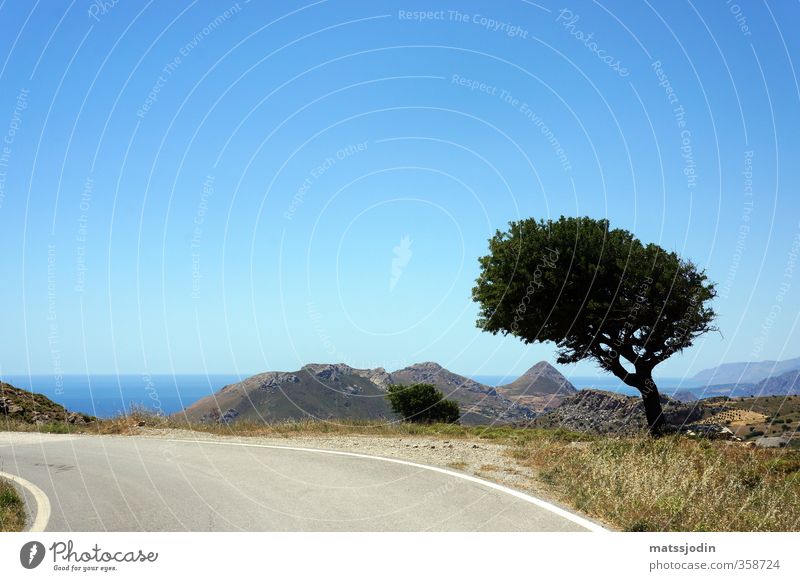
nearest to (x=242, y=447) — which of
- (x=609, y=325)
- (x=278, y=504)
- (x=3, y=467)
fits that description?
(x=3, y=467)

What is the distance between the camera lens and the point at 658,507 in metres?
9.44

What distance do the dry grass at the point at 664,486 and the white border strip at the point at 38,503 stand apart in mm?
8175

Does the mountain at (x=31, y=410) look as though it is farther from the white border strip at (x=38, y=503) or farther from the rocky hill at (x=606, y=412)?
the rocky hill at (x=606, y=412)

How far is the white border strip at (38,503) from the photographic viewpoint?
883 centimetres

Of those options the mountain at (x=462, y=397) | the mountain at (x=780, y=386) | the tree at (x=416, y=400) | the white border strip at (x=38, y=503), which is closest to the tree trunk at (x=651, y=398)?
the mountain at (x=780, y=386)

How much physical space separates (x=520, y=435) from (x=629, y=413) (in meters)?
24.2

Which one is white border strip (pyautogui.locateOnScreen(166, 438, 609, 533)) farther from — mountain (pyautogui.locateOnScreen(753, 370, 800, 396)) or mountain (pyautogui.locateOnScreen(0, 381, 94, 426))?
mountain (pyautogui.locateOnScreen(0, 381, 94, 426))

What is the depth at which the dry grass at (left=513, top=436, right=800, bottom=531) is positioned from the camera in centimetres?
906

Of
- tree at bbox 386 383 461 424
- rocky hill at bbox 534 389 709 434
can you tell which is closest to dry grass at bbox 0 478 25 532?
rocky hill at bbox 534 389 709 434

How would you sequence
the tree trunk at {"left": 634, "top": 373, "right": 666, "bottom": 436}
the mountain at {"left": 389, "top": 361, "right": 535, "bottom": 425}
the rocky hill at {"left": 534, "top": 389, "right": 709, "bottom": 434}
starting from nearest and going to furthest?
the tree trunk at {"left": 634, "top": 373, "right": 666, "bottom": 436} → the rocky hill at {"left": 534, "top": 389, "right": 709, "bottom": 434} → the mountain at {"left": 389, "top": 361, "right": 535, "bottom": 425}

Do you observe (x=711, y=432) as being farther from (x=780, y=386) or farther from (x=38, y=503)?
(x=38, y=503)

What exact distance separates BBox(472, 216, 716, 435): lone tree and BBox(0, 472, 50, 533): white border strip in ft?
69.9

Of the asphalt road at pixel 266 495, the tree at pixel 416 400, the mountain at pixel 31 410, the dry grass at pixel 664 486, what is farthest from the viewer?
the tree at pixel 416 400
